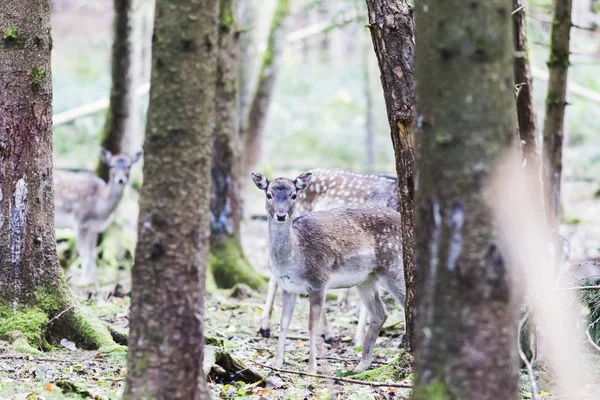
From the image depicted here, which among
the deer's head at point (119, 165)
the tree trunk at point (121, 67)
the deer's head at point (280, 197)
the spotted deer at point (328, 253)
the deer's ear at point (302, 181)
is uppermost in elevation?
the tree trunk at point (121, 67)

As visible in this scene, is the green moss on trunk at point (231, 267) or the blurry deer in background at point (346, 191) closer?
the blurry deer in background at point (346, 191)

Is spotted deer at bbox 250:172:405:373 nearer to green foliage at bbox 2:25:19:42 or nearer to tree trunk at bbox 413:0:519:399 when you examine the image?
green foliage at bbox 2:25:19:42

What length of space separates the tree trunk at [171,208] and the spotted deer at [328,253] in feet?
10.1

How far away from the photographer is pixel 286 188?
742 centimetres

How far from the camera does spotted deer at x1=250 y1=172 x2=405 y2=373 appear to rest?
7.37 m

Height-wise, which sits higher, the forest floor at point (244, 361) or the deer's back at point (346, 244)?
the deer's back at point (346, 244)

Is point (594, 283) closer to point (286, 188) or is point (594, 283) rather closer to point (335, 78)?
point (286, 188)

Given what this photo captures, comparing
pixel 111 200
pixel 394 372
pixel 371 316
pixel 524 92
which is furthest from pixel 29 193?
pixel 111 200

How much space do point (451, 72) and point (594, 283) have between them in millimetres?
3279

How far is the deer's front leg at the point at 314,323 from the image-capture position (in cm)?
684

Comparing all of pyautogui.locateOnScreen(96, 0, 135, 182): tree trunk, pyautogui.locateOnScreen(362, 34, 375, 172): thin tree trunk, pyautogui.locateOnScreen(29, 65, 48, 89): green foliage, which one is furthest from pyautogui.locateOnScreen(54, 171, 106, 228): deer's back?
pyautogui.locateOnScreen(362, 34, 375, 172): thin tree trunk

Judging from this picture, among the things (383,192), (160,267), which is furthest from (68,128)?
(160,267)


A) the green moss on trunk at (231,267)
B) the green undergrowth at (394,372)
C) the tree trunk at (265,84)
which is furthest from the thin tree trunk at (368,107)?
the green undergrowth at (394,372)

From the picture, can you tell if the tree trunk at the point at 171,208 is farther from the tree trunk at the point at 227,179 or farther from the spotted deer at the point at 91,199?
the spotted deer at the point at 91,199
